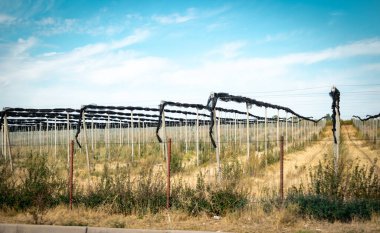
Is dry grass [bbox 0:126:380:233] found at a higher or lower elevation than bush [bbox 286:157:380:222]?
lower

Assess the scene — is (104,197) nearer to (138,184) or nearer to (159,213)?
(138,184)

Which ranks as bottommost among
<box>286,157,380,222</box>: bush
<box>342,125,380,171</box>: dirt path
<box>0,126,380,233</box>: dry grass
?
<box>342,125,380,171</box>: dirt path

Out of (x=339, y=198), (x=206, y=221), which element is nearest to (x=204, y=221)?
(x=206, y=221)

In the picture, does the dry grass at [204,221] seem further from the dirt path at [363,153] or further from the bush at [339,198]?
the dirt path at [363,153]

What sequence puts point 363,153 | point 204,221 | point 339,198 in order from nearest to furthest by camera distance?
point 204,221, point 339,198, point 363,153

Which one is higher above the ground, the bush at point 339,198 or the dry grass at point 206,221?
the bush at point 339,198

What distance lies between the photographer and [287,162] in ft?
63.2

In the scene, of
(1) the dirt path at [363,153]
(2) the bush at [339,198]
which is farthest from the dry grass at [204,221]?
(1) the dirt path at [363,153]

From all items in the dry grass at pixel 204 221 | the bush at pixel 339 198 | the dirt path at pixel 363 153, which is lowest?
the dirt path at pixel 363 153

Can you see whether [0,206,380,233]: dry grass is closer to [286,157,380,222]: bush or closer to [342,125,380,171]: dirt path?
[286,157,380,222]: bush

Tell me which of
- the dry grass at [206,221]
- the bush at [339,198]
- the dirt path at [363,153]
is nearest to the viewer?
the dry grass at [206,221]

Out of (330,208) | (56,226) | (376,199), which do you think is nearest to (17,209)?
(56,226)

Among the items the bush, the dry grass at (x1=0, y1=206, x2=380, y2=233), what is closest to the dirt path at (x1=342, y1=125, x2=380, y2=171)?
the bush

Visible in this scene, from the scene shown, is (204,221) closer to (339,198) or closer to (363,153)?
(339,198)
